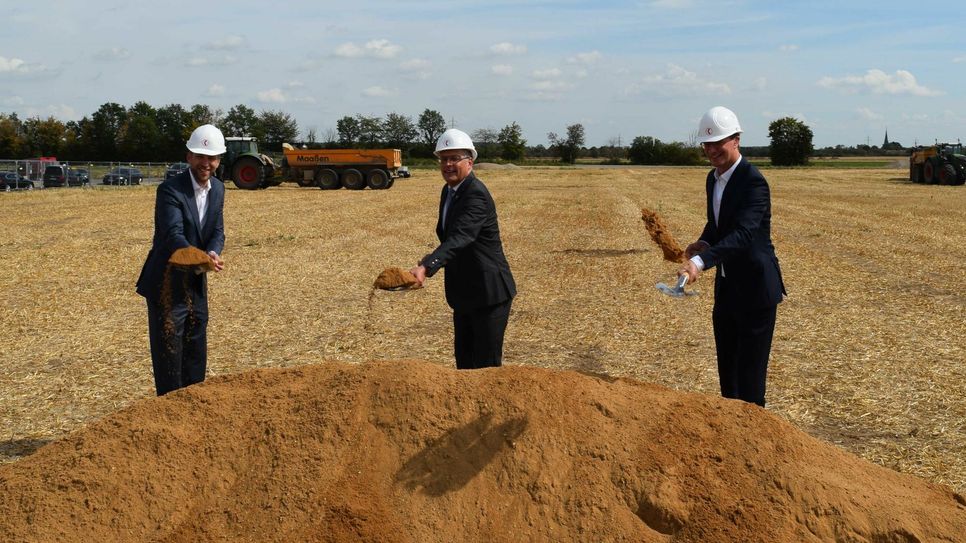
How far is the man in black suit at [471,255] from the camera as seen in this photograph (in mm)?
5172

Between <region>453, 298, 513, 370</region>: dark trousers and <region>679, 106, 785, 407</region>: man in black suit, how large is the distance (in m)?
1.24

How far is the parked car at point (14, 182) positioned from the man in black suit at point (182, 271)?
33.9 meters

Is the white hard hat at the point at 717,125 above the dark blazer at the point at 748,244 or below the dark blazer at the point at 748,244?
above

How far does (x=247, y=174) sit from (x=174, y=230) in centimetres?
3267

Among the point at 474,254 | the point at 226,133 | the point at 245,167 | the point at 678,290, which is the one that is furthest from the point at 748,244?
the point at 226,133

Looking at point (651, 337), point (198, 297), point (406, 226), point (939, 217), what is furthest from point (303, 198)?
point (198, 297)

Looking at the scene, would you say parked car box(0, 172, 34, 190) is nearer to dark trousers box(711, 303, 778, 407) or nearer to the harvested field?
the harvested field

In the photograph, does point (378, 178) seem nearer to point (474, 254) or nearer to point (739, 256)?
point (474, 254)

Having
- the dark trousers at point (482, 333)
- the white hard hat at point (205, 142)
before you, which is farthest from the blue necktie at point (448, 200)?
the white hard hat at point (205, 142)

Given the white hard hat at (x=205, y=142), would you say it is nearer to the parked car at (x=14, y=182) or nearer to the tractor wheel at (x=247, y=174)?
the tractor wheel at (x=247, y=174)

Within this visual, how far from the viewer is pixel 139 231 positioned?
19828mm

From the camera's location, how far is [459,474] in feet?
13.5

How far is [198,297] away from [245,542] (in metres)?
2.19

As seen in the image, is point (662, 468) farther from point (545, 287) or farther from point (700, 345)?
point (545, 287)
